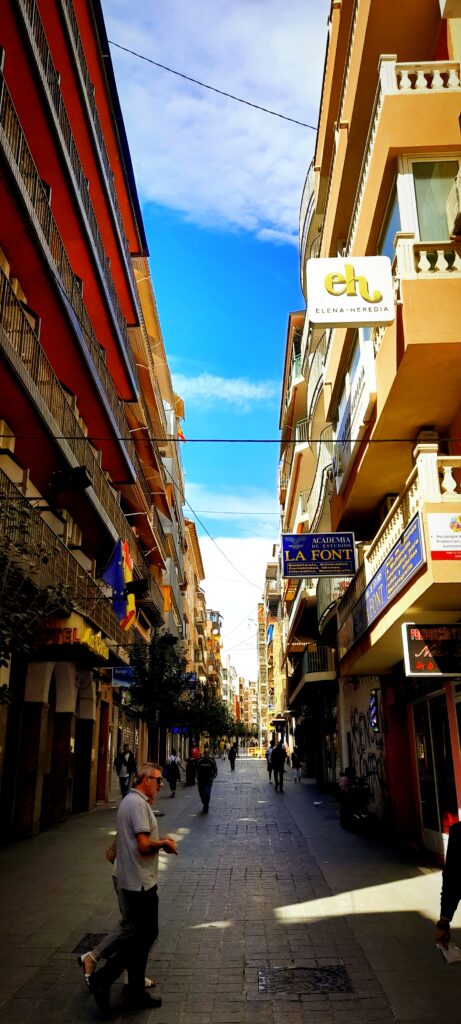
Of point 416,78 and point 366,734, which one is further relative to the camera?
point 366,734

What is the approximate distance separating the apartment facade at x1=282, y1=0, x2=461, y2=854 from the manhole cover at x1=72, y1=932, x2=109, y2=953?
475 centimetres

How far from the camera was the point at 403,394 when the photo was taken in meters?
10.8

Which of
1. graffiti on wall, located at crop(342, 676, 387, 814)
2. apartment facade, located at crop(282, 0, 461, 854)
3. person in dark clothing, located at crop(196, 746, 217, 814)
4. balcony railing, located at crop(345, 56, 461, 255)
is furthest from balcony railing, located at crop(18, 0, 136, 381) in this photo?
person in dark clothing, located at crop(196, 746, 217, 814)

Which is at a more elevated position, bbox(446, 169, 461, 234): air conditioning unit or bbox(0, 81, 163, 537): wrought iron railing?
bbox(0, 81, 163, 537): wrought iron railing

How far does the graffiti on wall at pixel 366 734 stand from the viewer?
54.5ft

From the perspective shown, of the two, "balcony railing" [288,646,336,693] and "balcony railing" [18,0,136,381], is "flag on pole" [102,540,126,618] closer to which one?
"balcony railing" [18,0,136,381]

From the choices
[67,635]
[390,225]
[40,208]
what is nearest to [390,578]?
[390,225]

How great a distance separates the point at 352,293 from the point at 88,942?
27.5 ft

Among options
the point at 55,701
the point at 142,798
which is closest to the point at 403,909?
the point at 142,798

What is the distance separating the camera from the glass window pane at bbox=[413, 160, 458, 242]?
10508 millimetres

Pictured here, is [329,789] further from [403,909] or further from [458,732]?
[403,909]

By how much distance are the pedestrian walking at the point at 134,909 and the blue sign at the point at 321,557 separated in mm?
9305

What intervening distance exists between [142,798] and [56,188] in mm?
14355

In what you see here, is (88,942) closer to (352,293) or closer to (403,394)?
(403,394)
